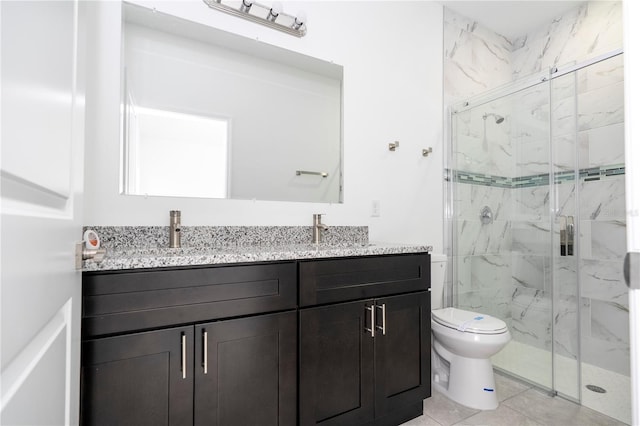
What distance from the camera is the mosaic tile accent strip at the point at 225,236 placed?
1438 mm

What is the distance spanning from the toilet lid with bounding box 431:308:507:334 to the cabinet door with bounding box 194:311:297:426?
3.43 ft

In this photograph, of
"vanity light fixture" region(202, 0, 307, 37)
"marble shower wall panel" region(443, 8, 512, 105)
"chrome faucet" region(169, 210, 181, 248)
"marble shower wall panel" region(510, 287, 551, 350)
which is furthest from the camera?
"marble shower wall panel" region(443, 8, 512, 105)

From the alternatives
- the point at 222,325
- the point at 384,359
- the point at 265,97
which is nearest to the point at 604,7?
the point at 265,97

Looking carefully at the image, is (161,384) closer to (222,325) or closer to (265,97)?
(222,325)

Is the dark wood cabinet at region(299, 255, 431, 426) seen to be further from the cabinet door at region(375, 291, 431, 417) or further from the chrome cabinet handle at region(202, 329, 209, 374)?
the chrome cabinet handle at region(202, 329, 209, 374)

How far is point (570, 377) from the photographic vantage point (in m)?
2.02

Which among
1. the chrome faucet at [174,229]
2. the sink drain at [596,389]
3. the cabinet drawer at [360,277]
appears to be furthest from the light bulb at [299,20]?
the sink drain at [596,389]

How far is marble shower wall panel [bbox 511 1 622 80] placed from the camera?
2.38m

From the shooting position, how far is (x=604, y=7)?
2422 millimetres

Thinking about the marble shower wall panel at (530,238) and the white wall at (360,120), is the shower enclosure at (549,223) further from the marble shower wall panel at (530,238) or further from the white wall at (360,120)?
the white wall at (360,120)

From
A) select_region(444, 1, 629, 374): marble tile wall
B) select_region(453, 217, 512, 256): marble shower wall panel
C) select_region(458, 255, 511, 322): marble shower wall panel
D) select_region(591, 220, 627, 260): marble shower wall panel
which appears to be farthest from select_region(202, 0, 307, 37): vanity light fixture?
select_region(591, 220, 627, 260): marble shower wall panel

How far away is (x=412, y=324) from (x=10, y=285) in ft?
5.35

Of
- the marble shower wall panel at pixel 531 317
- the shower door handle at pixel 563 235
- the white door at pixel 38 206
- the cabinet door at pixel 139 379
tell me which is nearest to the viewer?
the white door at pixel 38 206

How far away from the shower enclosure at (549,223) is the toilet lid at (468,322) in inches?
18.6
